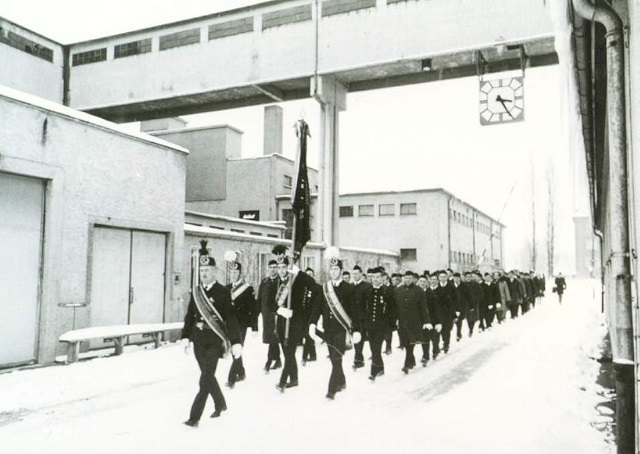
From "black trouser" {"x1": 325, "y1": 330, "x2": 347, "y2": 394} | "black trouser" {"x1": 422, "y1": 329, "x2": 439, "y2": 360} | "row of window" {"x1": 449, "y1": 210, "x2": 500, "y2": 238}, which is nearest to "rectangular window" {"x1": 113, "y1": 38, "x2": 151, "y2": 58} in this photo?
"black trouser" {"x1": 422, "y1": 329, "x2": 439, "y2": 360}

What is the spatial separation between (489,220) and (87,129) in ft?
189

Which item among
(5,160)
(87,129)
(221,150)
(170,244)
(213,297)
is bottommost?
(213,297)

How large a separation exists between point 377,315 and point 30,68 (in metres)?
24.9

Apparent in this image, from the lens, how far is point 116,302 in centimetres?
1333

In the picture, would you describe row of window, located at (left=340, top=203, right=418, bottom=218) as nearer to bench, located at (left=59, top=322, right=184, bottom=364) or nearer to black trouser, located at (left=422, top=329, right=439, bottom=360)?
bench, located at (left=59, top=322, right=184, bottom=364)

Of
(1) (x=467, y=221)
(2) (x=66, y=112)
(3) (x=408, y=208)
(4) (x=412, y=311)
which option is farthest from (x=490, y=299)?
(1) (x=467, y=221)

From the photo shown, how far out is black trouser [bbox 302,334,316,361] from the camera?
37.2ft

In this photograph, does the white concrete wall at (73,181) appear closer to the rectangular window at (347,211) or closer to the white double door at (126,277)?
the white double door at (126,277)

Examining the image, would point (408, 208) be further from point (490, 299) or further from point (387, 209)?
point (490, 299)

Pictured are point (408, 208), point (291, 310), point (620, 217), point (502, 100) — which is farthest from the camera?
point (408, 208)

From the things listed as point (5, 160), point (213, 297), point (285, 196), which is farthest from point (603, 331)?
point (285, 196)

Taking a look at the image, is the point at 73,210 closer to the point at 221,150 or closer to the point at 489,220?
the point at 221,150

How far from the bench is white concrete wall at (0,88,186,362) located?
1.25 feet

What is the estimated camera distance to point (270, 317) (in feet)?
33.1
